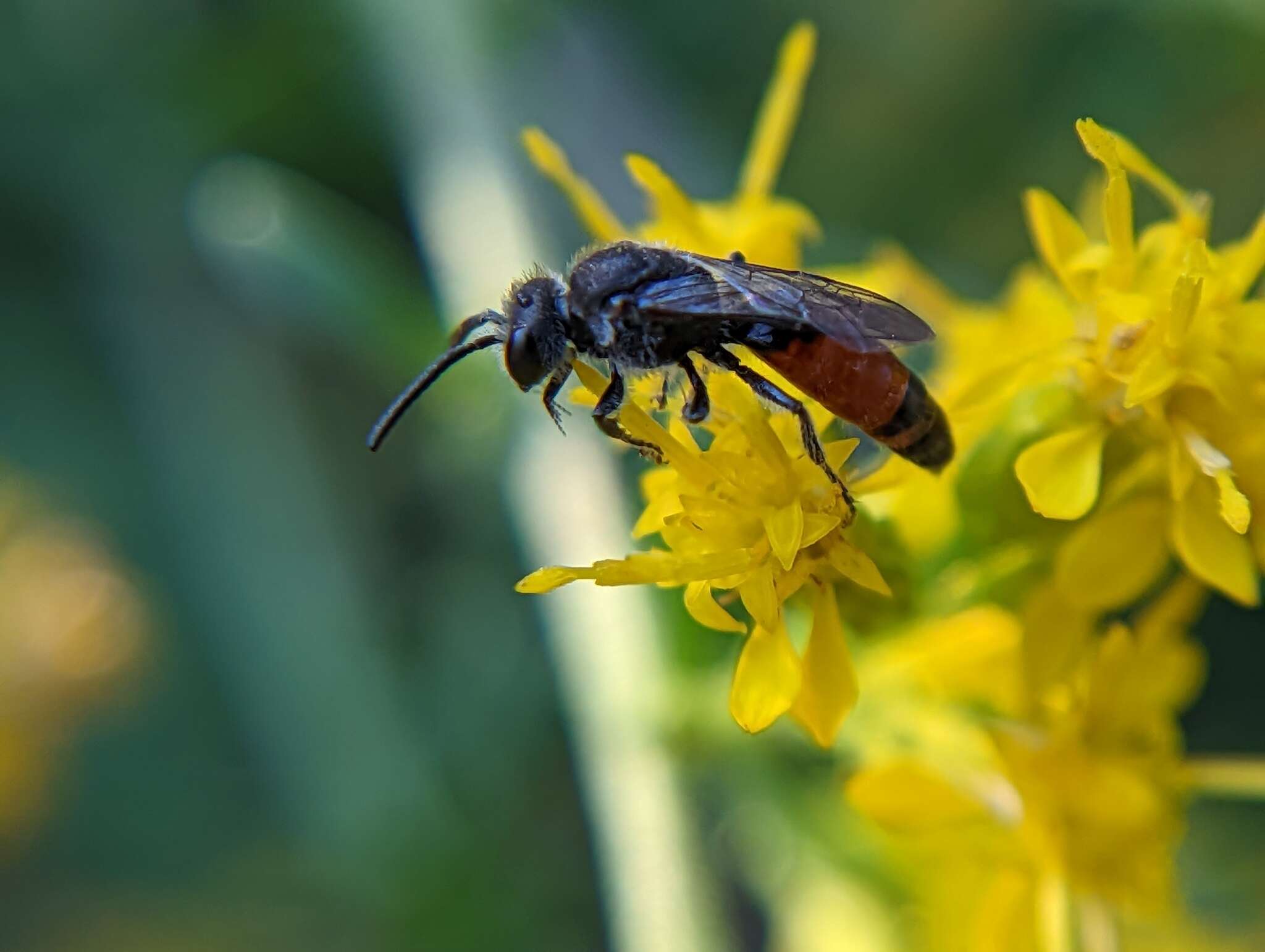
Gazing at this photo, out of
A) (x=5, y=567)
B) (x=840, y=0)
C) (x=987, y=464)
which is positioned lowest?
(x=987, y=464)

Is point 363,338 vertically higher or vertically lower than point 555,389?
higher

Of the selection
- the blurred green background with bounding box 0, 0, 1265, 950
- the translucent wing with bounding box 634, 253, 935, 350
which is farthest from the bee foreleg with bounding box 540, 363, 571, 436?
the blurred green background with bounding box 0, 0, 1265, 950

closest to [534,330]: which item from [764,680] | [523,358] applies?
[523,358]

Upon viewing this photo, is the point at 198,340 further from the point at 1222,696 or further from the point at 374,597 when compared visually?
the point at 1222,696

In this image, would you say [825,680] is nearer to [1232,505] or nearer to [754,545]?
[754,545]

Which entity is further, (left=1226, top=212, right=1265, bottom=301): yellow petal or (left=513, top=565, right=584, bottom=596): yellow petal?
(left=1226, top=212, right=1265, bottom=301): yellow petal

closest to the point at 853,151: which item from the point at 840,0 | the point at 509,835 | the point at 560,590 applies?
the point at 840,0

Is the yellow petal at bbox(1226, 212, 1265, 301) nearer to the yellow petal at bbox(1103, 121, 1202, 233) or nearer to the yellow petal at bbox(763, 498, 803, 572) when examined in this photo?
the yellow petal at bbox(1103, 121, 1202, 233)
